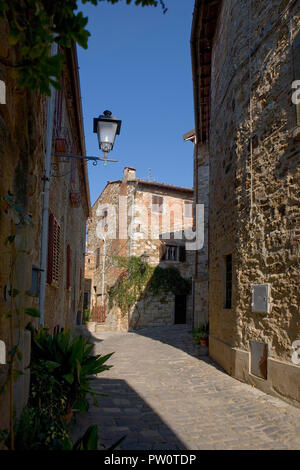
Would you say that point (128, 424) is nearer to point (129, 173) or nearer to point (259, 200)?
point (259, 200)

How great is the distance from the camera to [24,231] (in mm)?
2707

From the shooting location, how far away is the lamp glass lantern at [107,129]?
633 cm

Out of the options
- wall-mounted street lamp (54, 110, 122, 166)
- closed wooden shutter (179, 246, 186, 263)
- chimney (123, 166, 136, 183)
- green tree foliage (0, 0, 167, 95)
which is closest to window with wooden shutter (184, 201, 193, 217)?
closed wooden shutter (179, 246, 186, 263)

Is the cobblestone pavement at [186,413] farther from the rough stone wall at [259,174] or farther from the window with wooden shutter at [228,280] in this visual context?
the window with wooden shutter at [228,280]

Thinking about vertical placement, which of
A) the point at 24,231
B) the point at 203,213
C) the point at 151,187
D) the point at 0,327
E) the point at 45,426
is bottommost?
the point at 45,426

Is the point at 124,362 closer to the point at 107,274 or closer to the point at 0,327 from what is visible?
the point at 0,327

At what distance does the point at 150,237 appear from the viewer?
2000 centimetres

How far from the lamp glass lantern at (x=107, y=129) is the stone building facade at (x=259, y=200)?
7.75 feet

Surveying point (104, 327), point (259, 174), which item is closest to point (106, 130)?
point (259, 174)

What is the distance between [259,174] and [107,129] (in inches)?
104

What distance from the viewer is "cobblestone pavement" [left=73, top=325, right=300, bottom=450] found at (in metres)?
3.64

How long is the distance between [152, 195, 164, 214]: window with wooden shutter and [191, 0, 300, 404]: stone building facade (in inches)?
460
